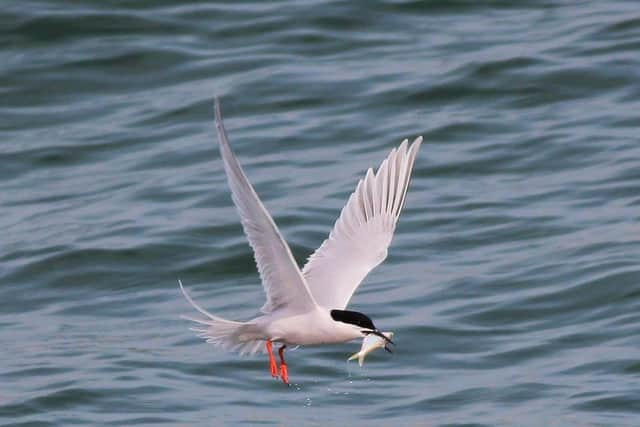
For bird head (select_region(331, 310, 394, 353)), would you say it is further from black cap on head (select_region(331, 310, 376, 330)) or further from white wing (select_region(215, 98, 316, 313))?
white wing (select_region(215, 98, 316, 313))

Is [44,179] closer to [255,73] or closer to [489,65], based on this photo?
[255,73]

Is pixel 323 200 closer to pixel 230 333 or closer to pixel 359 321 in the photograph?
pixel 230 333

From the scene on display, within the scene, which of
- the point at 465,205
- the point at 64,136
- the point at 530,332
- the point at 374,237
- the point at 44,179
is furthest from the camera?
the point at 64,136

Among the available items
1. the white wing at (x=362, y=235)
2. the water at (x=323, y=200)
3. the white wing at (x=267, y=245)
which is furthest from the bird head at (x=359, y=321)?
the water at (x=323, y=200)

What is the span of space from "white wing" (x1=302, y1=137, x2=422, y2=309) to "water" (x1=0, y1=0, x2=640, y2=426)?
1.61m

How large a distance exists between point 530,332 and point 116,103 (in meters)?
6.23

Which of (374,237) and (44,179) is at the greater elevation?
(374,237)

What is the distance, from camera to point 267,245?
261 inches

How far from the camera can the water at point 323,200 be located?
9977mm

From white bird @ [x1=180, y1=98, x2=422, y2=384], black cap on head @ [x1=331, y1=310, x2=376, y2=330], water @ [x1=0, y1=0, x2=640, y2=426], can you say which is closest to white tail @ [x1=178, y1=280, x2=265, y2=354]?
white bird @ [x1=180, y1=98, x2=422, y2=384]

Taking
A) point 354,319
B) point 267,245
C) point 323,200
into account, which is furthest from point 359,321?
point 323,200

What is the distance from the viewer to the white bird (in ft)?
21.0

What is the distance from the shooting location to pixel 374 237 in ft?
27.2

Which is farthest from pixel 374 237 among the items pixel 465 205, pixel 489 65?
pixel 489 65
